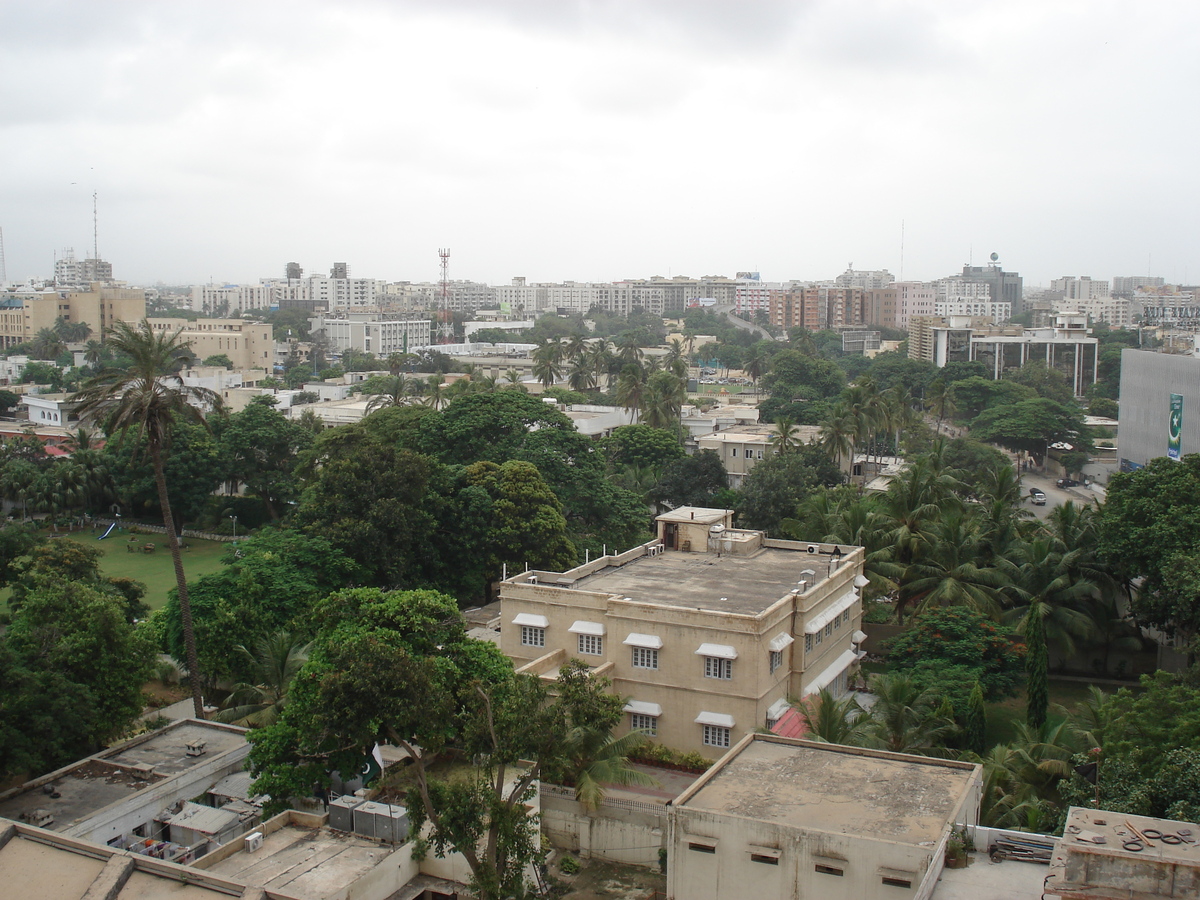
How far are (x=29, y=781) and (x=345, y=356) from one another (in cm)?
10588

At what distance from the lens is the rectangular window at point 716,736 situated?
75.0 feet

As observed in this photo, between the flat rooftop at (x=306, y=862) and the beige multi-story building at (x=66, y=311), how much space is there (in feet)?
404

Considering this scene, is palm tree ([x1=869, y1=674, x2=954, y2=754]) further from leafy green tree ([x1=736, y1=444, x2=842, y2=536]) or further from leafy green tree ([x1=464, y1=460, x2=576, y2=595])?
leafy green tree ([x1=736, y1=444, x2=842, y2=536])

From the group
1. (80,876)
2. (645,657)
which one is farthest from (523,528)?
(80,876)

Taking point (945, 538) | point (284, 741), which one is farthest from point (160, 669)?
point (945, 538)

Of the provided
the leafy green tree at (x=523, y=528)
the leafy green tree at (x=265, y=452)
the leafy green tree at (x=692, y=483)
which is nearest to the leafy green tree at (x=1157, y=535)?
the leafy green tree at (x=523, y=528)

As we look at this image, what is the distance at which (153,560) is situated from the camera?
44031mm

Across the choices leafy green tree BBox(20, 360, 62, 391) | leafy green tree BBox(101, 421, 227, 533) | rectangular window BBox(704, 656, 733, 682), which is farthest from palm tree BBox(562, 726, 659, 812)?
leafy green tree BBox(20, 360, 62, 391)

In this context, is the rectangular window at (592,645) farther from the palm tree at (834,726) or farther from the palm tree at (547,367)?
the palm tree at (547,367)

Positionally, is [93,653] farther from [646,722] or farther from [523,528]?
[523,528]

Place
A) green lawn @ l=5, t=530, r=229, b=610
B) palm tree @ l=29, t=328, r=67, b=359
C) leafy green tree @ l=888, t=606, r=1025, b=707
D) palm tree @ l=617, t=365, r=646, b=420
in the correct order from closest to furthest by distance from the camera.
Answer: leafy green tree @ l=888, t=606, r=1025, b=707 < green lawn @ l=5, t=530, r=229, b=610 < palm tree @ l=617, t=365, r=646, b=420 < palm tree @ l=29, t=328, r=67, b=359

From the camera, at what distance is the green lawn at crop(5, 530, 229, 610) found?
40.4 m

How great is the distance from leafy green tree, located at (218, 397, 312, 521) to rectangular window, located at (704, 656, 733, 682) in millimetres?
30112

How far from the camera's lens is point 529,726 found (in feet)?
51.2
